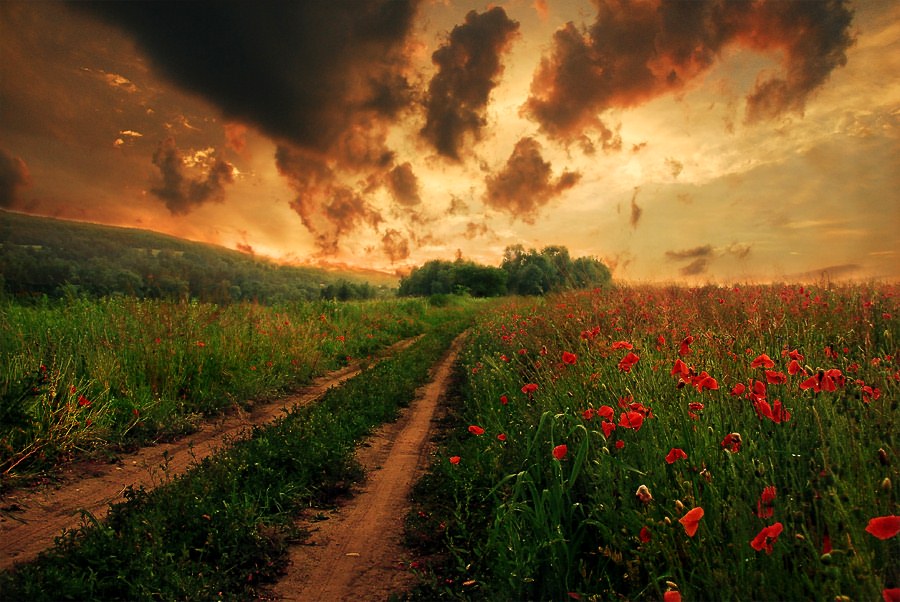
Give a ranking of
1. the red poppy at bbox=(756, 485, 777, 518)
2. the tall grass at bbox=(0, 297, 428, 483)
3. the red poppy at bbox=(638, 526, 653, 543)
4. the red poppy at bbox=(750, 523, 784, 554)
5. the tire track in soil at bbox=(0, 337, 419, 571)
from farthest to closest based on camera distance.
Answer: the tall grass at bbox=(0, 297, 428, 483), the tire track in soil at bbox=(0, 337, 419, 571), the red poppy at bbox=(638, 526, 653, 543), the red poppy at bbox=(756, 485, 777, 518), the red poppy at bbox=(750, 523, 784, 554)

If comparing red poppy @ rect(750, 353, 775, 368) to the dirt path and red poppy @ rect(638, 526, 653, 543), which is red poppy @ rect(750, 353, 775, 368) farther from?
the dirt path

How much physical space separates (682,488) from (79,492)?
5.87 metres

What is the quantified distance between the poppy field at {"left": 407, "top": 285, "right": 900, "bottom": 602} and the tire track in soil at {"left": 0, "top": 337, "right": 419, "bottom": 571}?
3.05 m

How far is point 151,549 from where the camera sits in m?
3.47

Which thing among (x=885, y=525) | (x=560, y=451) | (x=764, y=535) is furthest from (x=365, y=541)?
(x=885, y=525)

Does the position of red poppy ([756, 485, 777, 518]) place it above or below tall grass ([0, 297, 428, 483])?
above

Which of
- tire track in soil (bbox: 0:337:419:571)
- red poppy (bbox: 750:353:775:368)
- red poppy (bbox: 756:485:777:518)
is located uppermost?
red poppy (bbox: 750:353:775:368)

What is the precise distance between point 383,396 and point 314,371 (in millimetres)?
3973

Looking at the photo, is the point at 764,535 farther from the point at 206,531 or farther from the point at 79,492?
the point at 79,492

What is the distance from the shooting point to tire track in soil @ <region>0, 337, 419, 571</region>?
406 centimetres

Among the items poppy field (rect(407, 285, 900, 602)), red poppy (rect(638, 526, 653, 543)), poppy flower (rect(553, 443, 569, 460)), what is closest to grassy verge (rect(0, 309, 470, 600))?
poppy field (rect(407, 285, 900, 602))

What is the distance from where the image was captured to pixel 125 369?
8109 mm

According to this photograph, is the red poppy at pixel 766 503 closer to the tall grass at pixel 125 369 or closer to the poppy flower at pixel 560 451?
the poppy flower at pixel 560 451

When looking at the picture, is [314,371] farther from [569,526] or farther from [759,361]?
[759,361]
